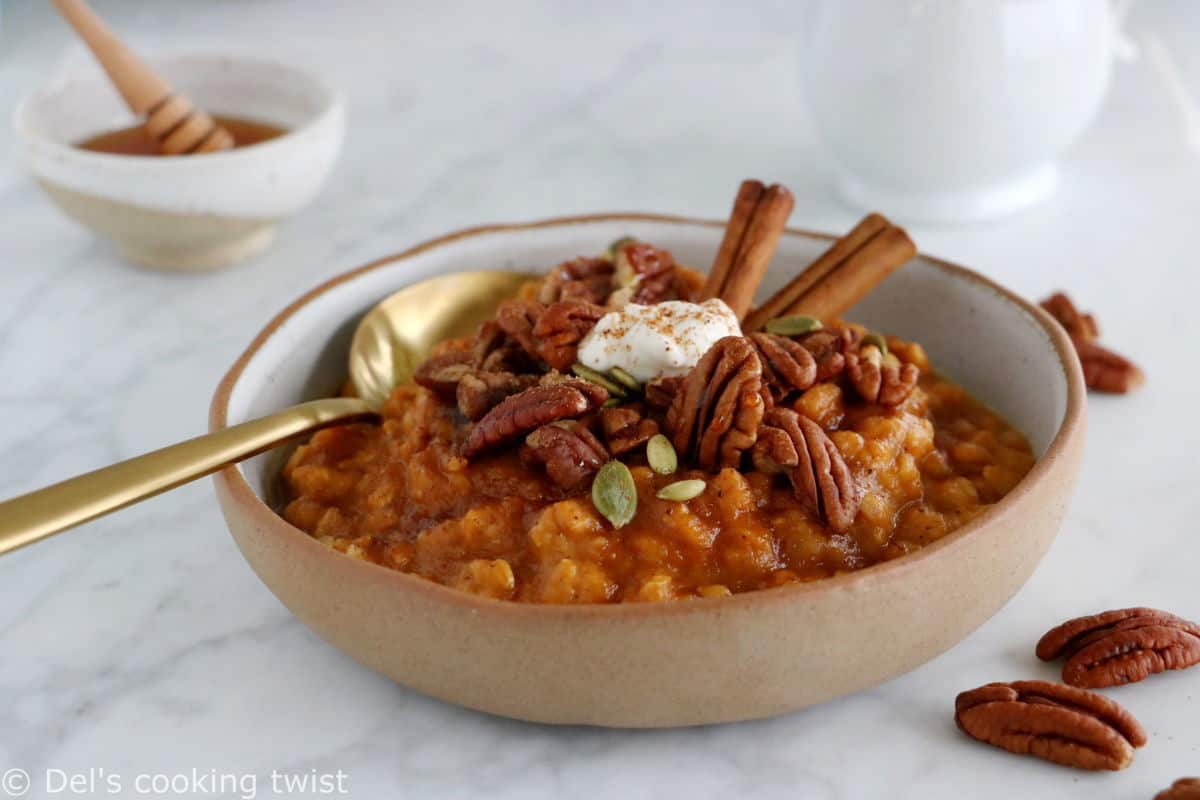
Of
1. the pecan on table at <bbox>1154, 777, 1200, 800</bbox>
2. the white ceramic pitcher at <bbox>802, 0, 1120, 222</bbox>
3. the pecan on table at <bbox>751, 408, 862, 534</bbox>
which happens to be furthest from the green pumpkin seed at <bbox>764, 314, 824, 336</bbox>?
the white ceramic pitcher at <bbox>802, 0, 1120, 222</bbox>

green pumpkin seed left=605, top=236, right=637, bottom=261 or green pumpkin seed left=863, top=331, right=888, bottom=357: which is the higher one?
green pumpkin seed left=863, top=331, right=888, bottom=357

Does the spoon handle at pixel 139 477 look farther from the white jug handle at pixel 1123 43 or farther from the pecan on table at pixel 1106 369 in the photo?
the white jug handle at pixel 1123 43

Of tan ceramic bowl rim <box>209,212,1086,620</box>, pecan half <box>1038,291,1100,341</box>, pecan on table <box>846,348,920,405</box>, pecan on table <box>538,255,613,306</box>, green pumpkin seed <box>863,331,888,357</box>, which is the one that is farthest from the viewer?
pecan half <box>1038,291,1100,341</box>

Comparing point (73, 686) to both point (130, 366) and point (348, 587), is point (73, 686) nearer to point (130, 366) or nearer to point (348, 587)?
point (348, 587)

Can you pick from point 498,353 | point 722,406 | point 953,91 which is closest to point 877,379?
point 722,406

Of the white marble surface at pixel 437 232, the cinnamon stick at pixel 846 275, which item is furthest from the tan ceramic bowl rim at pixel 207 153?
the cinnamon stick at pixel 846 275

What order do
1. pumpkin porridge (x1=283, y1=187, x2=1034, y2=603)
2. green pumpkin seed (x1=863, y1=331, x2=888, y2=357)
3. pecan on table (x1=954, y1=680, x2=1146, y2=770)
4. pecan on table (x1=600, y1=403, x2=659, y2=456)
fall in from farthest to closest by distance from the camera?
green pumpkin seed (x1=863, y1=331, x2=888, y2=357), pecan on table (x1=600, y1=403, x2=659, y2=456), pumpkin porridge (x1=283, y1=187, x2=1034, y2=603), pecan on table (x1=954, y1=680, x2=1146, y2=770)

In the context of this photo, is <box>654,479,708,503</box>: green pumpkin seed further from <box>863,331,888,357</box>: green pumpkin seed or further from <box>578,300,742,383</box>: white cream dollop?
<box>863,331,888,357</box>: green pumpkin seed

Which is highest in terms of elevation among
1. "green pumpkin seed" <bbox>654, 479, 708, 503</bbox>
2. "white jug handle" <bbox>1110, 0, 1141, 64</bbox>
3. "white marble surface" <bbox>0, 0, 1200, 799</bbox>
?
"white jug handle" <bbox>1110, 0, 1141, 64</bbox>
